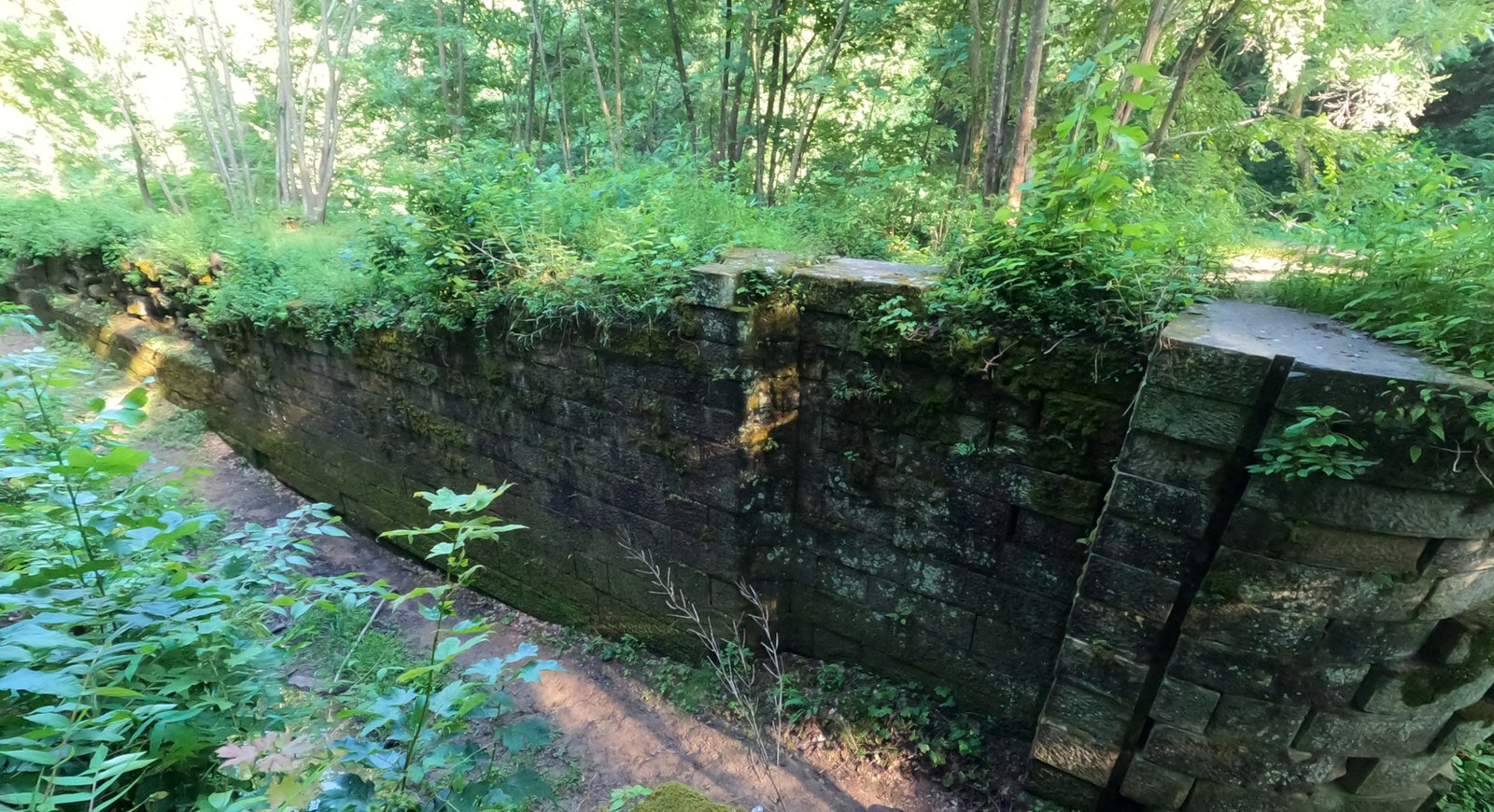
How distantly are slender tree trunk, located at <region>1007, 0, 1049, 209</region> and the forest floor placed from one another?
11.0 ft

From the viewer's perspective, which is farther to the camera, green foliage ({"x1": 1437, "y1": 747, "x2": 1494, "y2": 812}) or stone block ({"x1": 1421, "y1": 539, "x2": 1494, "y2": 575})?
green foliage ({"x1": 1437, "y1": 747, "x2": 1494, "y2": 812})

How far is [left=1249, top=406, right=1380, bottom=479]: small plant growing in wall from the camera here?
166cm

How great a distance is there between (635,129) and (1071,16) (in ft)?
18.0

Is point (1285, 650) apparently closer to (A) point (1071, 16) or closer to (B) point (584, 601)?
Result: (B) point (584, 601)

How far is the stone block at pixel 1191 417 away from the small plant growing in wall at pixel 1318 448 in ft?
0.37

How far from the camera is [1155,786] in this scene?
7.47 ft

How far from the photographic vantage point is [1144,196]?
256cm

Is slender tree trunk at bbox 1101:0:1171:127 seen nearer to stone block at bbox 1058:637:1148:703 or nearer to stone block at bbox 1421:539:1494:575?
stone block at bbox 1421:539:1494:575

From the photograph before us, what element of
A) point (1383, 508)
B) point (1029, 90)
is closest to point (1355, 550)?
point (1383, 508)

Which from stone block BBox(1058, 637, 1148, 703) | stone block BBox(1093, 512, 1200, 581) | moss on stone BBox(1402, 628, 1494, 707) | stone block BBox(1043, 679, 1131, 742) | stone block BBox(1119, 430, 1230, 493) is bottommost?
stone block BBox(1043, 679, 1131, 742)

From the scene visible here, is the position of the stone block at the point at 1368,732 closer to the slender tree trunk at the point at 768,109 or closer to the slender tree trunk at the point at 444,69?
the slender tree trunk at the point at 768,109

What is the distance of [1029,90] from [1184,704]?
3.51 m

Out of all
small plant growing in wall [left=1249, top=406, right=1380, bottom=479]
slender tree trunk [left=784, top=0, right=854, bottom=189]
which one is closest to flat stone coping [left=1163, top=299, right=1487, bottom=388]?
small plant growing in wall [left=1249, top=406, right=1380, bottom=479]

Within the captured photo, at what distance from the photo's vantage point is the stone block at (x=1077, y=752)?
236cm
